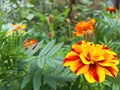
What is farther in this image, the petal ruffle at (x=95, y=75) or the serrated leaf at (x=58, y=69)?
the serrated leaf at (x=58, y=69)

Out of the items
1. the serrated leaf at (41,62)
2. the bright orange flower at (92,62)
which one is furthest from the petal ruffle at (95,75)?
the serrated leaf at (41,62)

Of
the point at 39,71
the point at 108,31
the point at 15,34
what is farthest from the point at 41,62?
the point at 108,31

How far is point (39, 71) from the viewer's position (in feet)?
2.96

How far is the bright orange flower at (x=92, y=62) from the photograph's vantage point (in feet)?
2.61

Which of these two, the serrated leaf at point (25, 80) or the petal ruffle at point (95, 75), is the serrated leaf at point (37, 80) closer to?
the serrated leaf at point (25, 80)

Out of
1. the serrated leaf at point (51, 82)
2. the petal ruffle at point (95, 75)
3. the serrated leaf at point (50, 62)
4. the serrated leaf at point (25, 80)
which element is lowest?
the serrated leaf at point (51, 82)

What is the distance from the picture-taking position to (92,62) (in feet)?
2.64

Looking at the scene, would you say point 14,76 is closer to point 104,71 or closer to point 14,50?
point 14,50

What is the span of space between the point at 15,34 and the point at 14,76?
108mm

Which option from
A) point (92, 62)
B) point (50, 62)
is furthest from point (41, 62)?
point (92, 62)

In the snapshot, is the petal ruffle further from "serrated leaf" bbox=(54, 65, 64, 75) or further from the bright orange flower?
"serrated leaf" bbox=(54, 65, 64, 75)

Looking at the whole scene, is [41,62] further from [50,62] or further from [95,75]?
[95,75]

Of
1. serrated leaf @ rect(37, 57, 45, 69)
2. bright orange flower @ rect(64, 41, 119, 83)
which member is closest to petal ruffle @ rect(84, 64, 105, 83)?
bright orange flower @ rect(64, 41, 119, 83)

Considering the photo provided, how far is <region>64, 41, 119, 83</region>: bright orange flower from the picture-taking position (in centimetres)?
79
